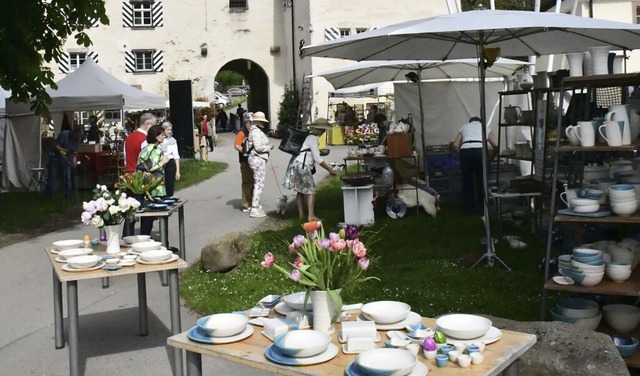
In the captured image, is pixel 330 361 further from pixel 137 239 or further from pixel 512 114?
pixel 512 114

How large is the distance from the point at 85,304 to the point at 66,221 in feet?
23.1

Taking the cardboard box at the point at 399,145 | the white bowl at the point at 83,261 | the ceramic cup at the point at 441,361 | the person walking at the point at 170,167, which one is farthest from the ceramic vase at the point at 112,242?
the cardboard box at the point at 399,145

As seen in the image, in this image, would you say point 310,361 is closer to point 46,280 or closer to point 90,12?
point 46,280

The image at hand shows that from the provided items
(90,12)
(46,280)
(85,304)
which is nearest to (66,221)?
(90,12)

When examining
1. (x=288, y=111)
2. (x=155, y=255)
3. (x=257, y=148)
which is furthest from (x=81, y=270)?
(x=288, y=111)

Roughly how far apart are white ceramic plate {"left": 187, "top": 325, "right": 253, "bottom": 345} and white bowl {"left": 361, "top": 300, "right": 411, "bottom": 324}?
0.59 m

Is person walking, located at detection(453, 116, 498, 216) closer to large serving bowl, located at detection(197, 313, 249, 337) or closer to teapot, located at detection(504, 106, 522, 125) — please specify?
teapot, located at detection(504, 106, 522, 125)

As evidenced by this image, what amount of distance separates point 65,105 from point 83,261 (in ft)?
40.6

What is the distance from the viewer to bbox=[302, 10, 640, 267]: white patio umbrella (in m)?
6.95

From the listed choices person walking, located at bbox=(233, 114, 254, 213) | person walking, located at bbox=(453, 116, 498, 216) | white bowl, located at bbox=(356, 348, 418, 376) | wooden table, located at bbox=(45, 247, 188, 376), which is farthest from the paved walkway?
person walking, located at bbox=(453, 116, 498, 216)

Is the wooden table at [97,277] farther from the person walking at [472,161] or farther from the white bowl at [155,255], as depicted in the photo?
the person walking at [472,161]

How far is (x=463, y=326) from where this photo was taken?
11.9 feet

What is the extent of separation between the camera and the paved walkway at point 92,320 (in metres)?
6.10

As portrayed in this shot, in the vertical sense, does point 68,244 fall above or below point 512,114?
below
